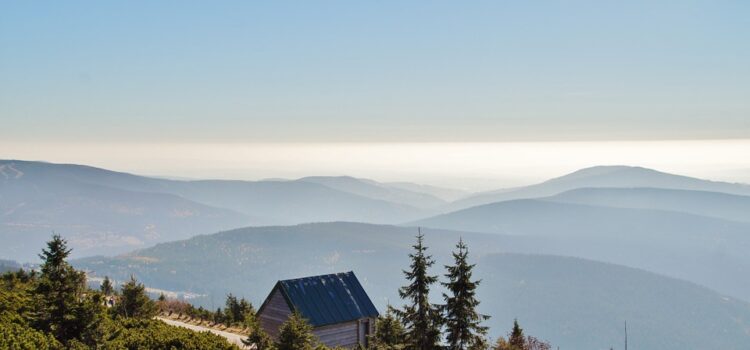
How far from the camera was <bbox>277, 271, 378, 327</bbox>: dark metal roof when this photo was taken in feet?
114

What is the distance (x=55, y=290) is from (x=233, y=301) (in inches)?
998

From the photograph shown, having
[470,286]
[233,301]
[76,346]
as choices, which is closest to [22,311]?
[76,346]

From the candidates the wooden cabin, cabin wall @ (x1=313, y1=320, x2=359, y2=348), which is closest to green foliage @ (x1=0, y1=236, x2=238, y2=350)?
the wooden cabin

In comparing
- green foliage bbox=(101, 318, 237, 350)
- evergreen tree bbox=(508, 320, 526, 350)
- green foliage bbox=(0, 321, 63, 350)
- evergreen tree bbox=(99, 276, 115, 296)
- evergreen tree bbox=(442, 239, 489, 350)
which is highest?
evergreen tree bbox=(442, 239, 489, 350)

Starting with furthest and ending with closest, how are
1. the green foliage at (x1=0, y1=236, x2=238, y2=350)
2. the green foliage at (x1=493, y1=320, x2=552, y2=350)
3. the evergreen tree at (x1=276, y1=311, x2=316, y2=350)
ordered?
the green foliage at (x1=493, y1=320, x2=552, y2=350) < the evergreen tree at (x1=276, y1=311, x2=316, y2=350) < the green foliage at (x1=0, y1=236, x2=238, y2=350)

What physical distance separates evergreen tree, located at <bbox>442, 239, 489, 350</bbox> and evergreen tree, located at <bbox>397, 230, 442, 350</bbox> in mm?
771

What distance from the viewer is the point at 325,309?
35.5 m

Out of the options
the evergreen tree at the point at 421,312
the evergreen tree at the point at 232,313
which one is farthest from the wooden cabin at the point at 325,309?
the evergreen tree at the point at 421,312

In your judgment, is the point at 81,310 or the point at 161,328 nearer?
the point at 81,310

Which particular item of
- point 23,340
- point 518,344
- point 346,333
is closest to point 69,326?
point 23,340

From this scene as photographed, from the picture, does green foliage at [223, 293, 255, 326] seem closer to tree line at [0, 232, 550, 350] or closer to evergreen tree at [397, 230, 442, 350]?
tree line at [0, 232, 550, 350]

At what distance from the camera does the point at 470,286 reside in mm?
20797

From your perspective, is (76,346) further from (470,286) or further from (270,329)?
(270,329)

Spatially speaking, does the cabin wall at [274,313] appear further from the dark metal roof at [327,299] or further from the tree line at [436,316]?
the tree line at [436,316]
